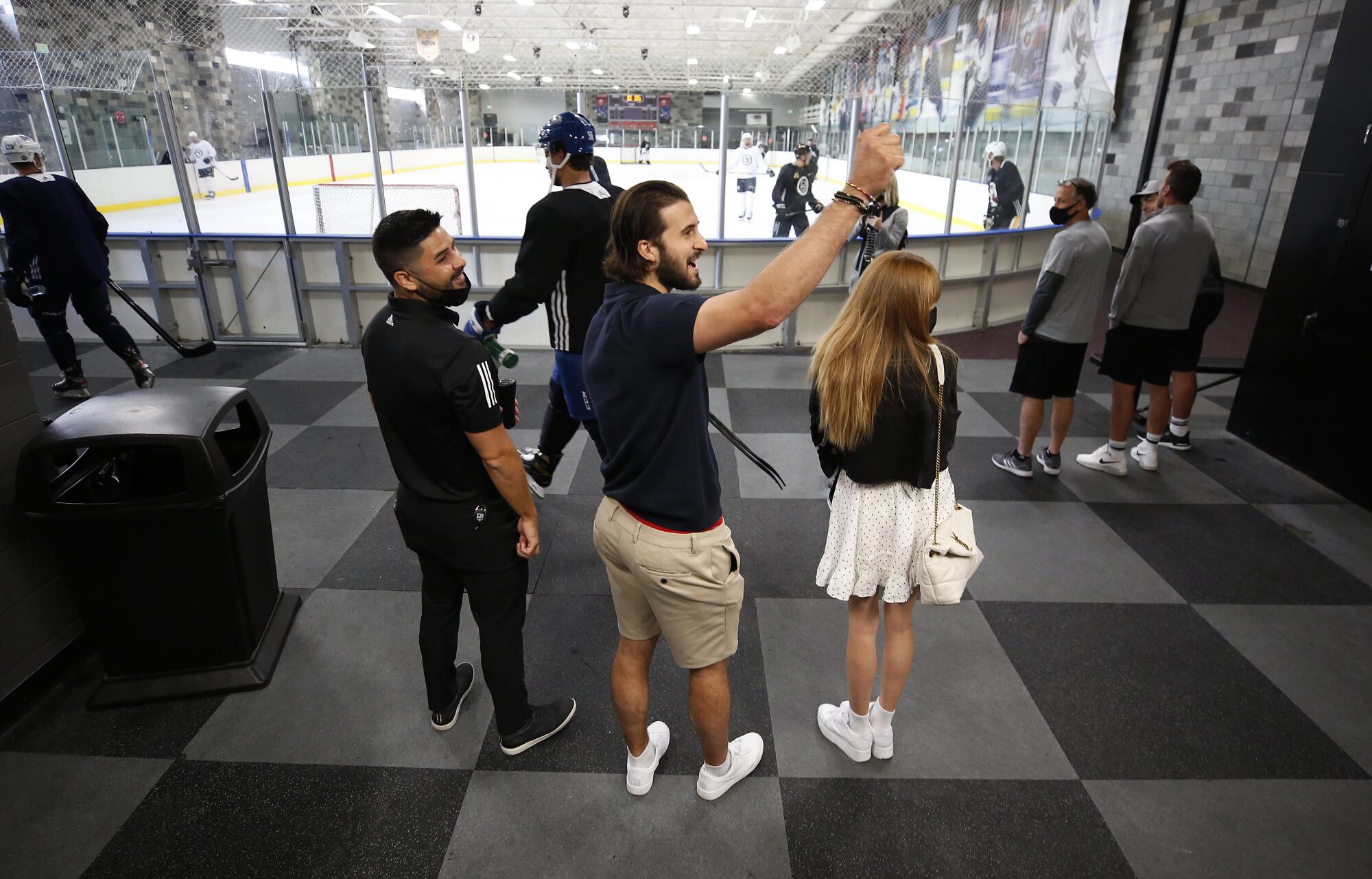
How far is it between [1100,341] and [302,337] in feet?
26.1

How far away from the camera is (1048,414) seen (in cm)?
534

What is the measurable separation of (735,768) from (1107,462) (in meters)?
3.43

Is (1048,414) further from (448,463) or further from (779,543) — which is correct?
(448,463)

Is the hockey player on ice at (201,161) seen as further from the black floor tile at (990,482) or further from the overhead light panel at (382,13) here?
the overhead light panel at (382,13)

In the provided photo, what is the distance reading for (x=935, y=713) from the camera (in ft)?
8.01

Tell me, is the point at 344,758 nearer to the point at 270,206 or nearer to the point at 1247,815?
the point at 1247,815

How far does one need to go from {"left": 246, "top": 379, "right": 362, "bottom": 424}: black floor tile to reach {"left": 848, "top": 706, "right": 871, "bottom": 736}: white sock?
170 inches

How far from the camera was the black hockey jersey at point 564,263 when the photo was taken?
2.96m

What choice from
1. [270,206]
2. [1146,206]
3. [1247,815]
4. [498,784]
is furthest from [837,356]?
[270,206]

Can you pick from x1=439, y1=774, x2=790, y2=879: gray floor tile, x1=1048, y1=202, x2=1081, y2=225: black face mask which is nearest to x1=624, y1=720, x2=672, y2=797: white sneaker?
x1=439, y1=774, x2=790, y2=879: gray floor tile

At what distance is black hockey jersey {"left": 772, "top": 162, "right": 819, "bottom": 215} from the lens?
7.10 metres

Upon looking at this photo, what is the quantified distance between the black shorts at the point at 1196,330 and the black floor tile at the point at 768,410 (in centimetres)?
230

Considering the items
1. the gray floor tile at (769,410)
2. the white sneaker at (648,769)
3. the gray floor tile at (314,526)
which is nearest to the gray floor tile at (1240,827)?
the white sneaker at (648,769)

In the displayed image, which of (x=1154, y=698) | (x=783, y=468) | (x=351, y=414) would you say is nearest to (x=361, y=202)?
(x=351, y=414)
